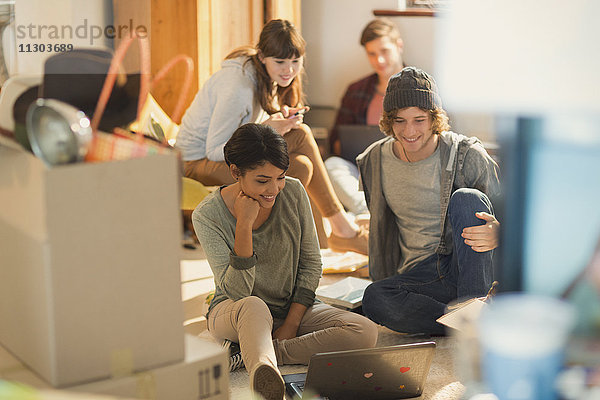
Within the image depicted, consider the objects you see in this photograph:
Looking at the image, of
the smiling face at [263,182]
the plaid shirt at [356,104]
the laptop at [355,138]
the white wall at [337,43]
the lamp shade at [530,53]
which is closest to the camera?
the lamp shade at [530,53]

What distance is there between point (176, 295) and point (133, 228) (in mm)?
137

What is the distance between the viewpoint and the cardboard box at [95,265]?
3.47 feet

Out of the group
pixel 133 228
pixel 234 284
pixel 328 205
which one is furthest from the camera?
pixel 328 205

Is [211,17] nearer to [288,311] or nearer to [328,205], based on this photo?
[328,205]

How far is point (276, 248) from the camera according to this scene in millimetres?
1924

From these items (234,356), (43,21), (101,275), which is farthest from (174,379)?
(43,21)

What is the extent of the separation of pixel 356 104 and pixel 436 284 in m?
1.99

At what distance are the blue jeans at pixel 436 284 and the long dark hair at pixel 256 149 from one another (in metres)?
0.50

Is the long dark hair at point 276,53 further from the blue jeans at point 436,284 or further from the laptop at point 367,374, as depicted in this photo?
the laptop at point 367,374

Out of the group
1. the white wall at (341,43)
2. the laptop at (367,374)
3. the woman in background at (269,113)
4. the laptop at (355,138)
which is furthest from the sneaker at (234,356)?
the white wall at (341,43)

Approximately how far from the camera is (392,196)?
2166 mm

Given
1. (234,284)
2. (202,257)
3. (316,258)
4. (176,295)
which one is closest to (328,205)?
(202,257)

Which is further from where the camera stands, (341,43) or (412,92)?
(341,43)

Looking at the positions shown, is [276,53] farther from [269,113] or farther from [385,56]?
[385,56]
